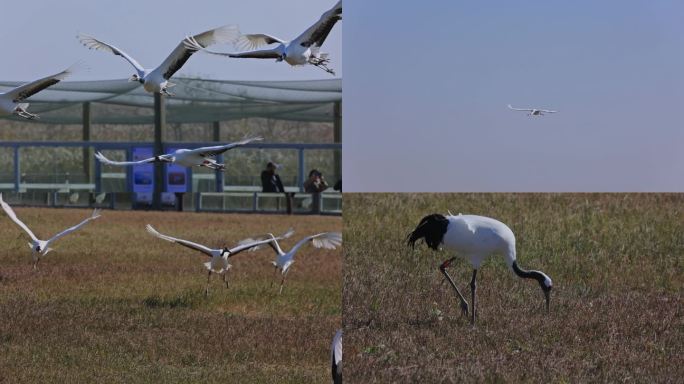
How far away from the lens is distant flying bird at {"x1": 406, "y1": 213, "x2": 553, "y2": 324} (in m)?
9.48

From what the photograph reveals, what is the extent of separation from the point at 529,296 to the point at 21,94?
154 inches

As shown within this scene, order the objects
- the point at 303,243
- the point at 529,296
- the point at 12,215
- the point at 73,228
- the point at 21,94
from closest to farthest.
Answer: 1. the point at 21,94
2. the point at 529,296
3. the point at 12,215
4. the point at 73,228
5. the point at 303,243

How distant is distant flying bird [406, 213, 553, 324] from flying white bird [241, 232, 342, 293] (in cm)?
76

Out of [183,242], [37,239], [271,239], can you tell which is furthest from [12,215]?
[271,239]

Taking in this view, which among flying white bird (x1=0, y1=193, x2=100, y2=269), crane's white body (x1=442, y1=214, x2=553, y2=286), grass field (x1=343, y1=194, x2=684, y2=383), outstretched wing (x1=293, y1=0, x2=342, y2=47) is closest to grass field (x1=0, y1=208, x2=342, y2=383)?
flying white bird (x1=0, y1=193, x2=100, y2=269)

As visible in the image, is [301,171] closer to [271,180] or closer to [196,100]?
[271,180]

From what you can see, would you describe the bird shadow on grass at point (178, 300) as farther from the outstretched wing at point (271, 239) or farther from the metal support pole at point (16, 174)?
the metal support pole at point (16, 174)

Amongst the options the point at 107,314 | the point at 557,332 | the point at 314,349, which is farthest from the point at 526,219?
the point at 107,314

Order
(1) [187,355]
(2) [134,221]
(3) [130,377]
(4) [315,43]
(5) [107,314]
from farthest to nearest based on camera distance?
Result: 1. (2) [134,221]
2. (5) [107,314]
3. (1) [187,355]
4. (3) [130,377]
5. (4) [315,43]

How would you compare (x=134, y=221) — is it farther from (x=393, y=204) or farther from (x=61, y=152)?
(x=393, y=204)

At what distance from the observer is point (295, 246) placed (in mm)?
11125

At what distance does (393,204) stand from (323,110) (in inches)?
85.5

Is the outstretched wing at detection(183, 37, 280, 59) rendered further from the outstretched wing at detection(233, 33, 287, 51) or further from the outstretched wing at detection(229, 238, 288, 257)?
the outstretched wing at detection(229, 238, 288, 257)

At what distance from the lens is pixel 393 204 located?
9617 millimetres
